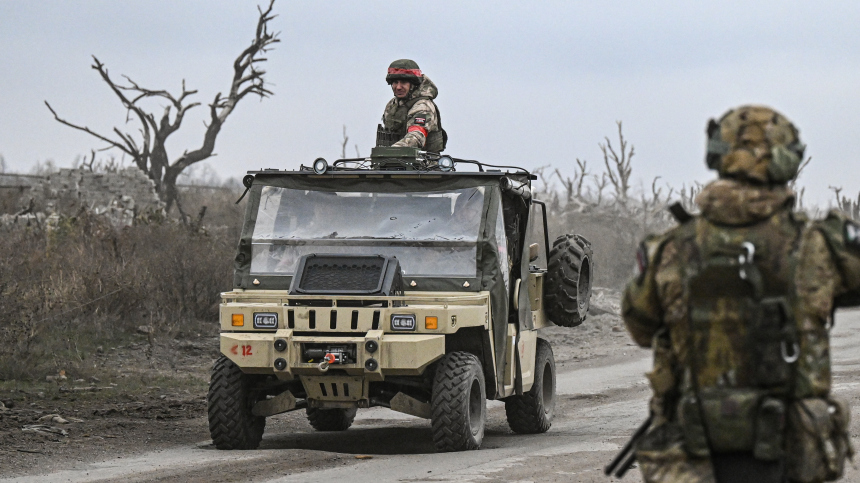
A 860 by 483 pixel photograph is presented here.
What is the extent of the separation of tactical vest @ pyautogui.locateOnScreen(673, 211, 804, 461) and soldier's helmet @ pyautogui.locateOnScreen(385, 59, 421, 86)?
296 inches

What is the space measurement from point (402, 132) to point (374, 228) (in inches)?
75.6

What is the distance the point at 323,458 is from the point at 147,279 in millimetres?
9422

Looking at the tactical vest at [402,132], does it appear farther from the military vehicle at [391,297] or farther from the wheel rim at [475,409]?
the wheel rim at [475,409]

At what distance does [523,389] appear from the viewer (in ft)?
33.5

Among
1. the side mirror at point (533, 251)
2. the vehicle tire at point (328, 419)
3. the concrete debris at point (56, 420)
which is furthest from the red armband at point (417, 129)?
the concrete debris at point (56, 420)

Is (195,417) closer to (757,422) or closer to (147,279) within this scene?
(147,279)

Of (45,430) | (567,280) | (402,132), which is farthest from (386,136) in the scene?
(45,430)

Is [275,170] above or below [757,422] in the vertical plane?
above

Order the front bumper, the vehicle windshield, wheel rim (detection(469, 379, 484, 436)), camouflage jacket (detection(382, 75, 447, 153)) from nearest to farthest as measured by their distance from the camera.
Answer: the front bumper → wheel rim (detection(469, 379, 484, 436)) → the vehicle windshield → camouflage jacket (detection(382, 75, 447, 153))

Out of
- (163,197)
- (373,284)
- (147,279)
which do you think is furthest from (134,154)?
(373,284)

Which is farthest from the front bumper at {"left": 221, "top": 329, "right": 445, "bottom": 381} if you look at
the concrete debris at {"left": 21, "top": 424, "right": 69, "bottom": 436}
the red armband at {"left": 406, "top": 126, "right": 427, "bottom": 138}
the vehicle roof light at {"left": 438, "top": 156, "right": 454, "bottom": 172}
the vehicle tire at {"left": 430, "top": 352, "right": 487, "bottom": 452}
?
the red armband at {"left": 406, "top": 126, "right": 427, "bottom": 138}

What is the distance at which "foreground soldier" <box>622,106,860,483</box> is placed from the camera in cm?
370

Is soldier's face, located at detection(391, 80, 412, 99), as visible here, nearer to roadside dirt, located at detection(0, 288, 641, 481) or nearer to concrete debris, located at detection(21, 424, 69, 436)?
roadside dirt, located at detection(0, 288, 641, 481)

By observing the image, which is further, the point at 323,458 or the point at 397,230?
the point at 397,230
